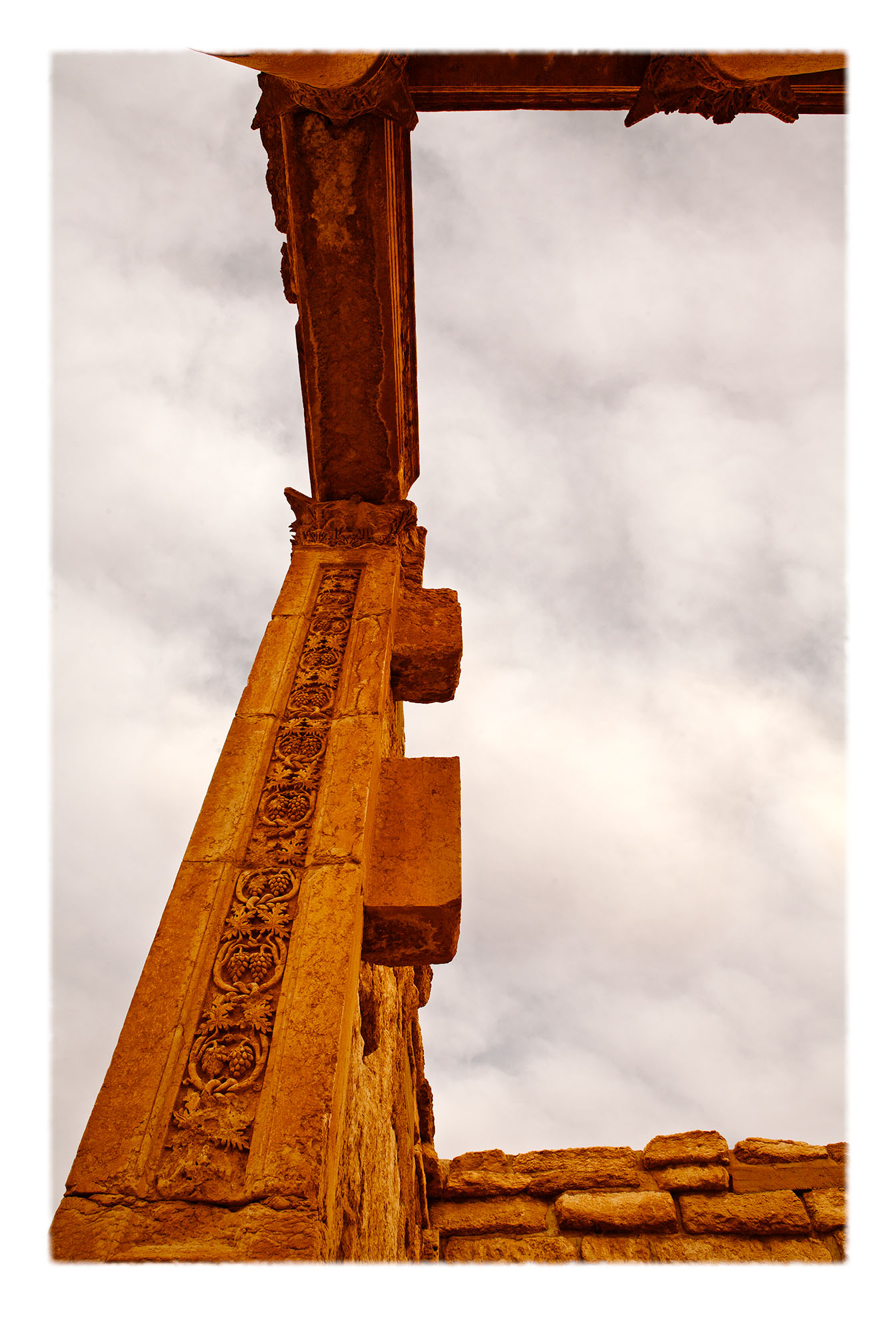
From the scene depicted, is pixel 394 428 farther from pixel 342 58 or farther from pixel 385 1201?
pixel 385 1201

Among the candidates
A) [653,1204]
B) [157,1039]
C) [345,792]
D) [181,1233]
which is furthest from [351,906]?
[653,1204]

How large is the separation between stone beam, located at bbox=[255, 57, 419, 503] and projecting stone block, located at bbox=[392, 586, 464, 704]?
1.08 metres

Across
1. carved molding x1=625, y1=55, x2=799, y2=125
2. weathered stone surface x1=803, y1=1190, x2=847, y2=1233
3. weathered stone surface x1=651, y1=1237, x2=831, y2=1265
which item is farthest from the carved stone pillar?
carved molding x1=625, y1=55, x2=799, y2=125

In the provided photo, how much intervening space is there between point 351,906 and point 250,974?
438 millimetres

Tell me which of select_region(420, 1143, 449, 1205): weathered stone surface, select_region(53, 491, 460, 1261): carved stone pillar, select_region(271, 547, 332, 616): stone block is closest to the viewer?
select_region(53, 491, 460, 1261): carved stone pillar

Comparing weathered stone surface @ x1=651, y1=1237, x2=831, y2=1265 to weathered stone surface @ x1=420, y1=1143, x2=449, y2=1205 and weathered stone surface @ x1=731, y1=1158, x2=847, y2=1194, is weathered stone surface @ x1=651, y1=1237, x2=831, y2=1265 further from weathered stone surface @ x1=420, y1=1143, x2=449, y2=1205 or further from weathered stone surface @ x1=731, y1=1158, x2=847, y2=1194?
weathered stone surface @ x1=420, y1=1143, x2=449, y2=1205

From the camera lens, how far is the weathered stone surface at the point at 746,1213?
5.97 metres

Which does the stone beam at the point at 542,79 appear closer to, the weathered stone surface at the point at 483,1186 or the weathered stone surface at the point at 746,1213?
the weathered stone surface at the point at 746,1213

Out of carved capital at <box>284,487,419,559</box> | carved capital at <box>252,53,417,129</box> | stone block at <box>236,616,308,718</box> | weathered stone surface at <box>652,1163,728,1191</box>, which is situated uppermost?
carved capital at <box>252,53,417,129</box>

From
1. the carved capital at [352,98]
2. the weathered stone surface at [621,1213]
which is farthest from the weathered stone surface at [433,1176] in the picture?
the carved capital at [352,98]

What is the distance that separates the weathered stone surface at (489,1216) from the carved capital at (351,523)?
4.73 metres

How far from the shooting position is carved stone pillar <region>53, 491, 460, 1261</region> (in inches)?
103

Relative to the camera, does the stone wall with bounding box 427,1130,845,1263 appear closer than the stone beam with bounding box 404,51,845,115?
No

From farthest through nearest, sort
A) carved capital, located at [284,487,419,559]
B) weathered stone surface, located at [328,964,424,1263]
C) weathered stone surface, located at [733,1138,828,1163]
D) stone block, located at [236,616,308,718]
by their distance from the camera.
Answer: weathered stone surface, located at [733,1138,828,1163]
carved capital, located at [284,487,419,559]
stone block, located at [236,616,308,718]
weathered stone surface, located at [328,964,424,1263]
